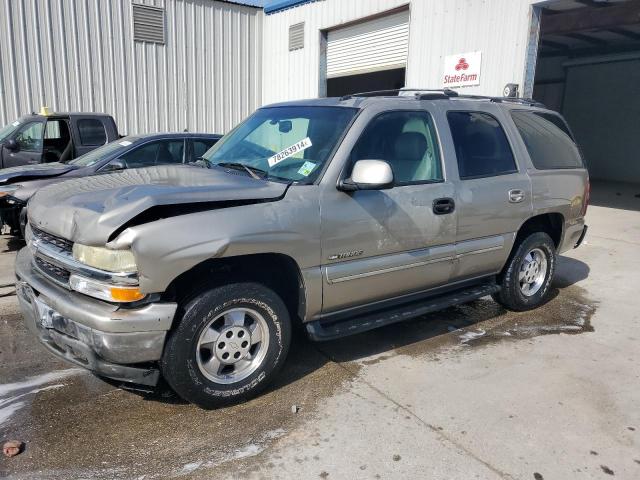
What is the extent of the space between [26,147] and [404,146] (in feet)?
24.6

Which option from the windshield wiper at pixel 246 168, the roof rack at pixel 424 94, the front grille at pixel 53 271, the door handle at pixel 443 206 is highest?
the roof rack at pixel 424 94

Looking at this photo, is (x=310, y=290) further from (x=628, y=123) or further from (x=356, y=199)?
(x=628, y=123)

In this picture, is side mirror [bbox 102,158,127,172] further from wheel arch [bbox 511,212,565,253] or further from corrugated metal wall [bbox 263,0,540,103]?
corrugated metal wall [bbox 263,0,540,103]

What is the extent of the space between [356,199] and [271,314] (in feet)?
3.16

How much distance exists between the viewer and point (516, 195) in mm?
4590

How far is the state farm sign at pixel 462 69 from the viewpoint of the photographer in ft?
30.3

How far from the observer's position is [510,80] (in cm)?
863

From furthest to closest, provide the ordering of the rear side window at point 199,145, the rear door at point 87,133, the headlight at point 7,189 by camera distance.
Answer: the rear door at point 87,133 < the rear side window at point 199,145 < the headlight at point 7,189

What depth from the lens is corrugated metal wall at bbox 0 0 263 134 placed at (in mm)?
11516

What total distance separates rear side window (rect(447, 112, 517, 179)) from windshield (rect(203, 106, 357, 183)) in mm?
1055

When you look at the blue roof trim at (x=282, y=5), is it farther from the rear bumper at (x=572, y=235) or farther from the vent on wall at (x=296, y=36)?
the rear bumper at (x=572, y=235)

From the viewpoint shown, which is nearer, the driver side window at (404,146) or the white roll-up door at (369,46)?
the driver side window at (404,146)

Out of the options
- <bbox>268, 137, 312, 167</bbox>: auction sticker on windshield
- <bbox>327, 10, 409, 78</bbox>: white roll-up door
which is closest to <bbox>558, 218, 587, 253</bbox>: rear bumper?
<bbox>268, 137, 312, 167</bbox>: auction sticker on windshield

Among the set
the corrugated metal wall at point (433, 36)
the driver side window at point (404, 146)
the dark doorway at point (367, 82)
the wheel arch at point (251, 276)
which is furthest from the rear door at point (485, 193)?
the dark doorway at point (367, 82)
